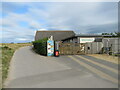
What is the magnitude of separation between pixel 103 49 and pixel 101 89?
13.4 m

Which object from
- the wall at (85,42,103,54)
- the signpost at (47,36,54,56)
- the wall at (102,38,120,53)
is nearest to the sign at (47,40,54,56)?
the signpost at (47,36,54,56)

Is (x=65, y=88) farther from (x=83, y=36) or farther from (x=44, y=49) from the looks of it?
(x=83, y=36)

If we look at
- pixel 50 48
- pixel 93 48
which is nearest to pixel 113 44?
pixel 93 48

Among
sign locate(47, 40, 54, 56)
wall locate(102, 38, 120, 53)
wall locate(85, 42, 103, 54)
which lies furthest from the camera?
wall locate(85, 42, 103, 54)

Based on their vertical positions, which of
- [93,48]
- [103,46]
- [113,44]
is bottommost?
[93,48]

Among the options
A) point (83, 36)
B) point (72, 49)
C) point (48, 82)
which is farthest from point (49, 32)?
point (48, 82)

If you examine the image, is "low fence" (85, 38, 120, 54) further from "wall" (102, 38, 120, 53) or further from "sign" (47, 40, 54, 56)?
"sign" (47, 40, 54, 56)

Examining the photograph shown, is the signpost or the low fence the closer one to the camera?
the signpost

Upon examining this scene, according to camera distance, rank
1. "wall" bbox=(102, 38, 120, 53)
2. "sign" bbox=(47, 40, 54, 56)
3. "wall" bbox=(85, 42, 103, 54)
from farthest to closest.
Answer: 1. "wall" bbox=(85, 42, 103, 54)
2. "wall" bbox=(102, 38, 120, 53)
3. "sign" bbox=(47, 40, 54, 56)

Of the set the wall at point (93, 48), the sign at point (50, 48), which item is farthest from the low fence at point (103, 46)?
the sign at point (50, 48)

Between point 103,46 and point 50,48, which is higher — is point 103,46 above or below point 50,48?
above

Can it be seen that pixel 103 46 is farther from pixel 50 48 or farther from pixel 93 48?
pixel 50 48

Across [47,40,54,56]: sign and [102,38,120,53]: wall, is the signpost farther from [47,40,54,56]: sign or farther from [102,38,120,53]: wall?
[102,38,120,53]: wall

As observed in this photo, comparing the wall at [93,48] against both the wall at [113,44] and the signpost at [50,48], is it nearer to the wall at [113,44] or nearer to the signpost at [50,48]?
the wall at [113,44]
